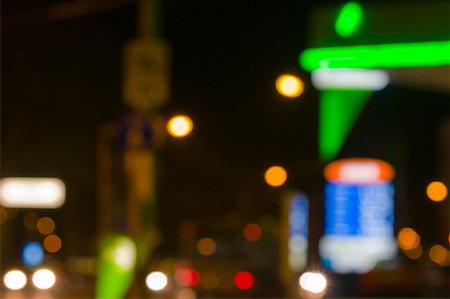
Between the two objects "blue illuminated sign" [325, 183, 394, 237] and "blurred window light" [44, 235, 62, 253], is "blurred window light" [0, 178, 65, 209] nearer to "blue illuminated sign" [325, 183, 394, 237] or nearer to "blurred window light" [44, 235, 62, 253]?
"blue illuminated sign" [325, 183, 394, 237]

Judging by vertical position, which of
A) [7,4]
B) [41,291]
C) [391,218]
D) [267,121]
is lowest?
[41,291]

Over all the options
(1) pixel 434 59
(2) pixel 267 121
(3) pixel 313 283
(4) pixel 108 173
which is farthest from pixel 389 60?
(2) pixel 267 121

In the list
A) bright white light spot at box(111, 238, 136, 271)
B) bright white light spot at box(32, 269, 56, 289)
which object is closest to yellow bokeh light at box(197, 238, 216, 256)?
bright white light spot at box(32, 269, 56, 289)

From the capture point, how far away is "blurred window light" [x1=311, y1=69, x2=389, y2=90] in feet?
56.4

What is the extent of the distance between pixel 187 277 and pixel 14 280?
5.21m

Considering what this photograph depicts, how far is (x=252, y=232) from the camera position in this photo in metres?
30.2

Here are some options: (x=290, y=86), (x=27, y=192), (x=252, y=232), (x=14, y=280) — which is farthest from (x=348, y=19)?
(x=252, y=232)

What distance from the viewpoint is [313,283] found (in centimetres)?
2256

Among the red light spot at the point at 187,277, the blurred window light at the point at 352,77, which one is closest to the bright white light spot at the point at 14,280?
the red light spot at the point at 187,277

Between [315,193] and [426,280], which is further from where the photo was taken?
[315,193]

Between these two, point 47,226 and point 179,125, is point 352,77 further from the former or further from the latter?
point 47,226

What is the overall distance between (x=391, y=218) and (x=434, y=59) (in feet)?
62.4

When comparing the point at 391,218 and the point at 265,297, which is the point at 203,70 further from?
the point at 391,218

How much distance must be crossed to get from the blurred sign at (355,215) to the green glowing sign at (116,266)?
15.0 metres
